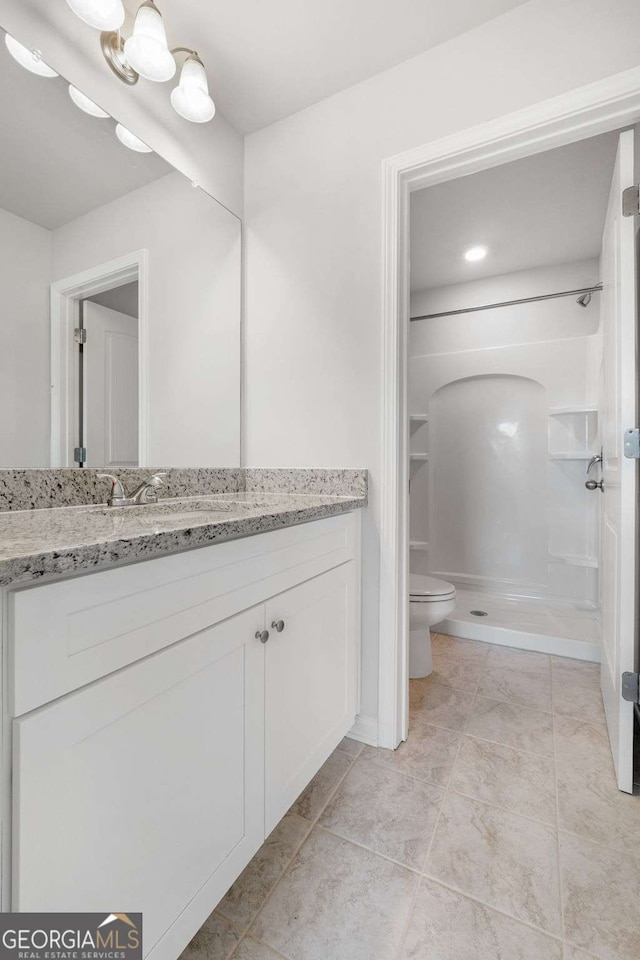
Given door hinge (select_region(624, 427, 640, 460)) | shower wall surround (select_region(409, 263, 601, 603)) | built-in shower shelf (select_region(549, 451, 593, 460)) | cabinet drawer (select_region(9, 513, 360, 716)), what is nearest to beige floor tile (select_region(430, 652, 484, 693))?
shower wall surround (select_region(409, 263, 601, 603))

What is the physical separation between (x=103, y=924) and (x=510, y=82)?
2126 millimetres

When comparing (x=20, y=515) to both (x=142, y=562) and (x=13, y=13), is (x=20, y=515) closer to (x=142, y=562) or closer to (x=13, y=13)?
(x=142, y=562)

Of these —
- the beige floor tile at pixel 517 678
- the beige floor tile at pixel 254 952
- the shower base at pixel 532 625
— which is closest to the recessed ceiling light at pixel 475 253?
the shower base at pixel 532 625

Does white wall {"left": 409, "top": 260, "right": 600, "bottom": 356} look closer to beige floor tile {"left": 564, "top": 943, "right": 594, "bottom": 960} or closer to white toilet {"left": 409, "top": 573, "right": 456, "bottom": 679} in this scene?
white toilet {"left": 409, "top": 573, "right": 456, "bottom": 679}

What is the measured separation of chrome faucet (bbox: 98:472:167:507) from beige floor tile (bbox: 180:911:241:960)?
3.26 feet

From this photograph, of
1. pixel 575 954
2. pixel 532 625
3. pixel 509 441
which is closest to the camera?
pixel 575 954

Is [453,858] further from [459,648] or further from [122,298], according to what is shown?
[122,298]

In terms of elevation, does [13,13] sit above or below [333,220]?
above

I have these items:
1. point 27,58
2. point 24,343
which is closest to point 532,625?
point 24,343

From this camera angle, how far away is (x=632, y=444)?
125cm

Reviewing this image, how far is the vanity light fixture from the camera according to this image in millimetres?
1091

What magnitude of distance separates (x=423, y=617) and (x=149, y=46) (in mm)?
2179

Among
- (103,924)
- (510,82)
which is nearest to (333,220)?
(510,82)

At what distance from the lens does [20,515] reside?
1018 mm
